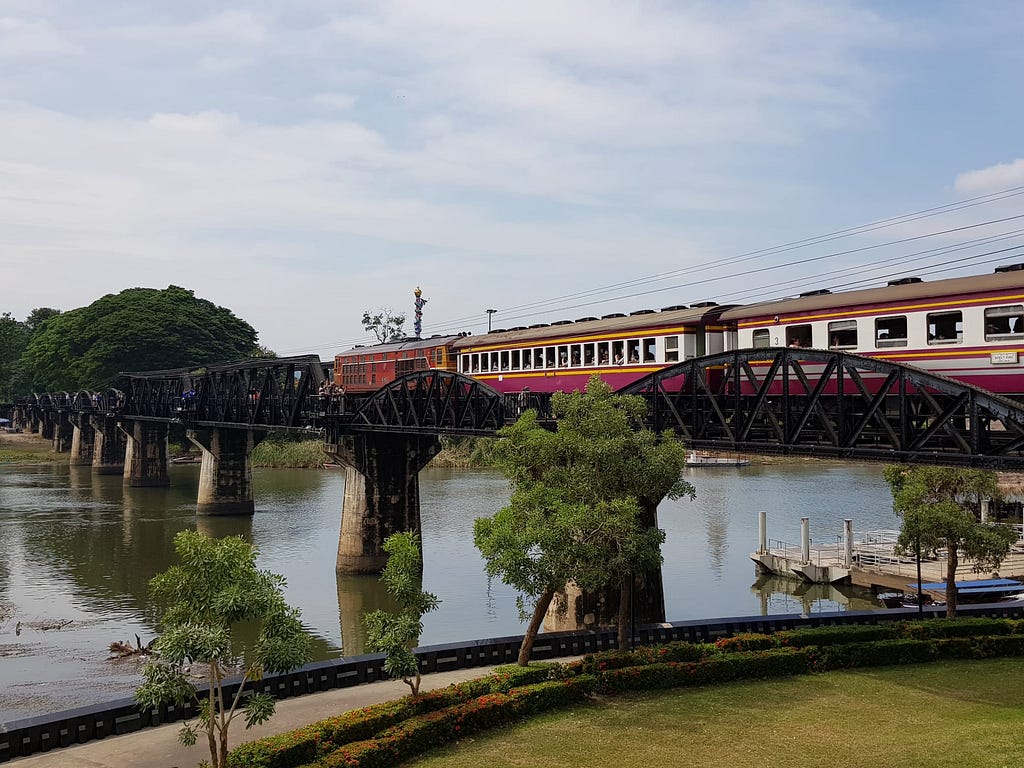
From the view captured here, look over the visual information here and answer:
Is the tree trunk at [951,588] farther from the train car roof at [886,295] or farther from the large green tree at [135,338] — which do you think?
the large green tree at [135,338]

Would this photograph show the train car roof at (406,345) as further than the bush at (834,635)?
Yes

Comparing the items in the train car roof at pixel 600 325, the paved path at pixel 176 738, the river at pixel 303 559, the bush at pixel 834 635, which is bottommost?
the river at pixel 303 559

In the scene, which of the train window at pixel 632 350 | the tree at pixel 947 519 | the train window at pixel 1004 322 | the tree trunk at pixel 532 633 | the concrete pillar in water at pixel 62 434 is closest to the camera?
the tree trunk at pixel 532 633

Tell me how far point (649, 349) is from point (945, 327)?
13.5 m

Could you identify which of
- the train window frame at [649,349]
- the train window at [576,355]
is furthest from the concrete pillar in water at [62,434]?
the train window frame at [649,349]

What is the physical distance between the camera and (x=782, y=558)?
53.2m

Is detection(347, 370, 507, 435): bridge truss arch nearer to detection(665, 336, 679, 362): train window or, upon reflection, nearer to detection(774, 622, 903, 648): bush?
detection(665, 336, 679, 362): train window

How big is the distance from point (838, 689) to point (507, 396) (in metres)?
24.1

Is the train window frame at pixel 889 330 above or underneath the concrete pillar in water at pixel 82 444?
above

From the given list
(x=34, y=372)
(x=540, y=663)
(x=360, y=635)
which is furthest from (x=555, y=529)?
(x=34, y=372)

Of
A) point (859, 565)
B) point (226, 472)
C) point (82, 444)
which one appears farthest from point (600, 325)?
point (82, 444)

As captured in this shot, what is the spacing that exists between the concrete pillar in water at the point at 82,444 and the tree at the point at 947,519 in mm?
116330

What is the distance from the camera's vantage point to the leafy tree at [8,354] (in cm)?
17575

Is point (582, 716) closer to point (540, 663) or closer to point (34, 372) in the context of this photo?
point (540, 663)
